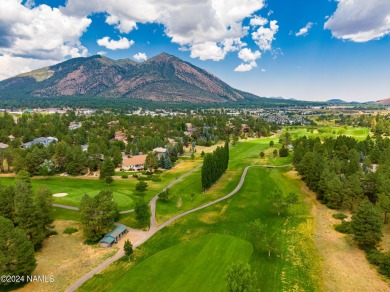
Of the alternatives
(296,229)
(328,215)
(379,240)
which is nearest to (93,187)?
(296,229)

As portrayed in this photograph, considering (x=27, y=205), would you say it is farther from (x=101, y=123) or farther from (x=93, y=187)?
(x=101, y=123)

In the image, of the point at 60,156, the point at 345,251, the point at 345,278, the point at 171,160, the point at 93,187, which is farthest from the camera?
the point at 171,160

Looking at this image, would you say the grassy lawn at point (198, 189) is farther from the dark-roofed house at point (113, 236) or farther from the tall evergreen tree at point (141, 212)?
the dark-roofed house at point (113, 236)

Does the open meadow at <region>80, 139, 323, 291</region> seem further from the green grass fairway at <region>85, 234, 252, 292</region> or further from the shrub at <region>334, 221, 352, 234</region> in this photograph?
the shrub at <region>334, 221, 352, 234</region>

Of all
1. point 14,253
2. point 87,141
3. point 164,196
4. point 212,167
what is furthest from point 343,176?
point 87,141

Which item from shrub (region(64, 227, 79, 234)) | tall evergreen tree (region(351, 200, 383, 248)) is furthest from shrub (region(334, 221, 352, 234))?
shrub (region(64, 227, 79, 234))
